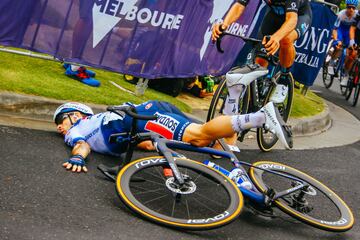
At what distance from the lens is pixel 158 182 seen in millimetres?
5000

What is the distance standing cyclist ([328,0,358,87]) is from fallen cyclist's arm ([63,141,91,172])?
9.35 meters

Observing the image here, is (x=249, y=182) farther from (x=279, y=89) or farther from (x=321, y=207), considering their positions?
(x=279, y=89)

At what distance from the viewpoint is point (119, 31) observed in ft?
24.7

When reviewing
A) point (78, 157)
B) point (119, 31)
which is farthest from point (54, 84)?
point (78, 157)

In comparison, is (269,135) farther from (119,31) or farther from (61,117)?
→ (61,117)

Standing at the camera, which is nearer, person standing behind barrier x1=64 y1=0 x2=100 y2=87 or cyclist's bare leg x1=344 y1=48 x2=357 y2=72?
person standing behind barrier x1=64 y1=0 x2=100 y2=87

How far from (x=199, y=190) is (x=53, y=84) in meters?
2.78

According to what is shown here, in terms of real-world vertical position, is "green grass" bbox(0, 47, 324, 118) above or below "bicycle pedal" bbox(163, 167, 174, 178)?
below

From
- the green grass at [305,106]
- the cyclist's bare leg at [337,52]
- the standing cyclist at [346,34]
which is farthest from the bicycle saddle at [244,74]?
the cyclist's bare leg at [337,52]

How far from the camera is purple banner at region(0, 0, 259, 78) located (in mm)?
6887

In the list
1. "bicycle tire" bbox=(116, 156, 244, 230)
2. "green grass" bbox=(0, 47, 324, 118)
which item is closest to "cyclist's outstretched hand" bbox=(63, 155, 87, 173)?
"bicycle tire" bbox=(116, 156, 244, 230)

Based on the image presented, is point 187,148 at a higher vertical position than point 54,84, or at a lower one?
higher

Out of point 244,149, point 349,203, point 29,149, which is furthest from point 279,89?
point 29,149

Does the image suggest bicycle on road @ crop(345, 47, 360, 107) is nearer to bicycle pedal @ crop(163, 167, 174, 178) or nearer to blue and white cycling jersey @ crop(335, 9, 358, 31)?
blue and white cycling jersey @ crop(335, 9, 358, 31)
